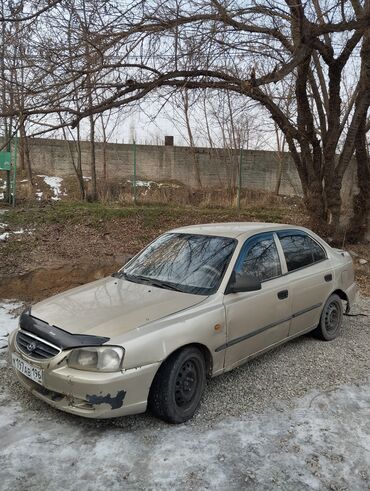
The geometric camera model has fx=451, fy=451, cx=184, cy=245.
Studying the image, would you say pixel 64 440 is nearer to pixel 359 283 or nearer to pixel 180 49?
pixel 180 49

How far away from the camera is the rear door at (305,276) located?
4852 millimetres

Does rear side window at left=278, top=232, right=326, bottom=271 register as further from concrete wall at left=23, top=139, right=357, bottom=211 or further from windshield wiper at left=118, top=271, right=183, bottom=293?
concrete wall at left=23, top=139, right=357, bottom=211

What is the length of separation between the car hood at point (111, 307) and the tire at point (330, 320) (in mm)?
2149

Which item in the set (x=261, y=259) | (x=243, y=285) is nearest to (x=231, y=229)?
(x=261, y=259)

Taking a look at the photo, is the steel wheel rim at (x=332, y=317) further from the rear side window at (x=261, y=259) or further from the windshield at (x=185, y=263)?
the windshield at (x=185, y=263)

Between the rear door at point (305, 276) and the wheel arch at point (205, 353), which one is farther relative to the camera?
the rear door at point (305, 276)

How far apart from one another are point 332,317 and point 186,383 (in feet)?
8.81

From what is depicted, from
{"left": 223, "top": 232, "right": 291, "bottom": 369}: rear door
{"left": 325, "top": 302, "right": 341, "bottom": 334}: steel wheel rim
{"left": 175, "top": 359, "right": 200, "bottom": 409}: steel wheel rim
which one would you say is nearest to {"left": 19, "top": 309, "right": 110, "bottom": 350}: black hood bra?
{"left": 175, "top": 359, "right": 200, "bottom": 409}: steel wheel rim

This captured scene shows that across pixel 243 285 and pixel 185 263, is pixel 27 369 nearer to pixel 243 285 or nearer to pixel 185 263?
pixel 185 263

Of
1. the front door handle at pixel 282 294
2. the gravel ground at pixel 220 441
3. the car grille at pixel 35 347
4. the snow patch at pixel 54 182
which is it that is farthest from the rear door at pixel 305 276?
the snow patch at pixel 54 182

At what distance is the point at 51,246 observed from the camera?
849 centimetres

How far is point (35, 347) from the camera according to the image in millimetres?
3541

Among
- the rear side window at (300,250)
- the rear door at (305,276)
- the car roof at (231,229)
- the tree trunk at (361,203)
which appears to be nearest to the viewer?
the car roof at (231,229)

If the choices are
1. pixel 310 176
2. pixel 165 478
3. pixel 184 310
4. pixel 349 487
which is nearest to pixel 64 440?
pixel 165 478
